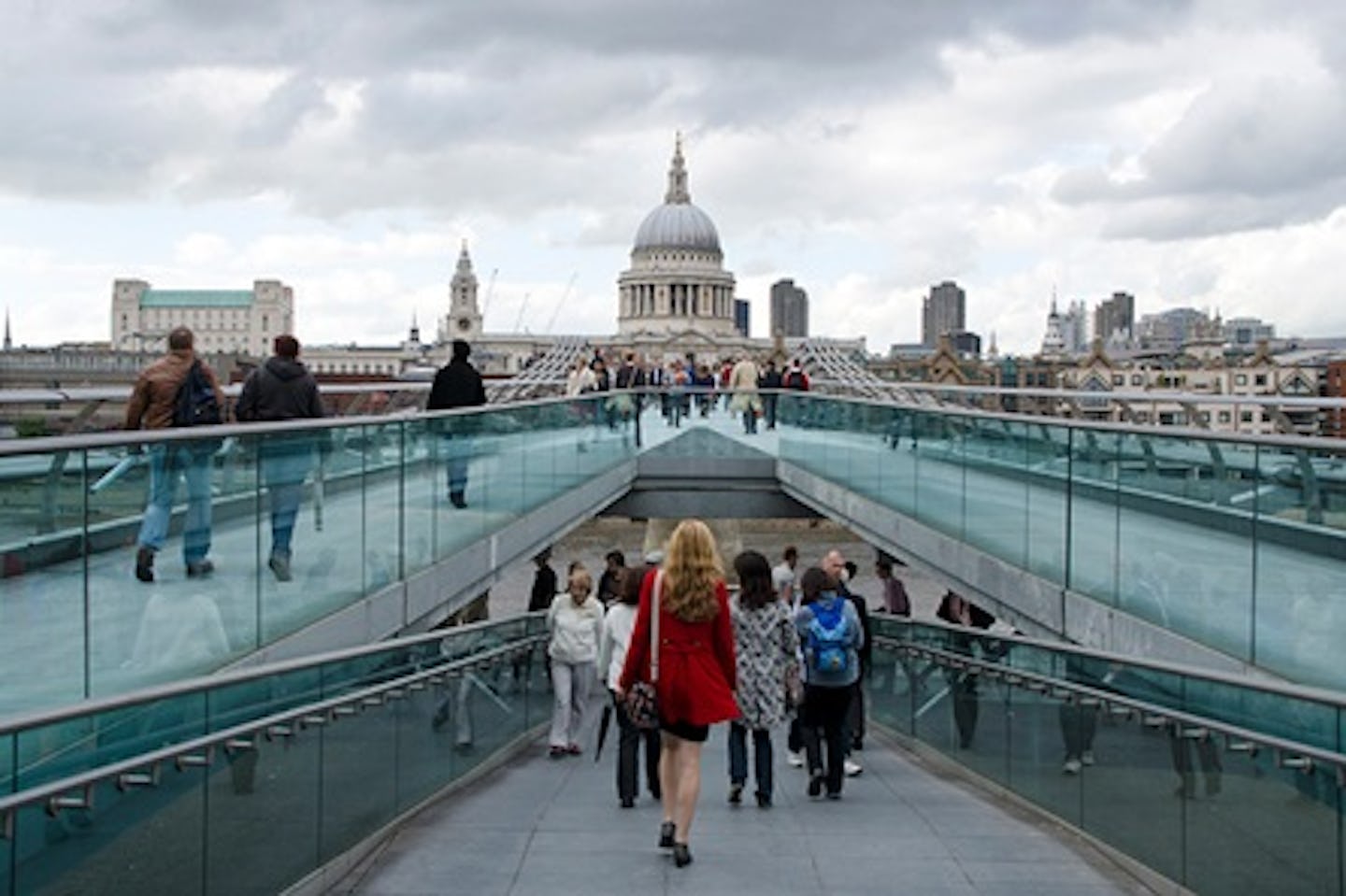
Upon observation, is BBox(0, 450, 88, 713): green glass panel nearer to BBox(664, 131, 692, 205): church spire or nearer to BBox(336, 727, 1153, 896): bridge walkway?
BBox(336, 727, 1153, 896): bridge walkway

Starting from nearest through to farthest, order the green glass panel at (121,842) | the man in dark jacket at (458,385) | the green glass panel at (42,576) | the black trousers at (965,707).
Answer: the green glass panel at (121,842) < the green glass panel at (42,576) < the black trousers at (965,707) < the man in dark jacket at (458,385)

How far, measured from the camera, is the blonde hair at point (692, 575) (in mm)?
8102

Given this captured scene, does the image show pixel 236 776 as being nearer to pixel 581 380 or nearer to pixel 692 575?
pixel 692 575

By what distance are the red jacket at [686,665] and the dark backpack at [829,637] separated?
7.50 ft

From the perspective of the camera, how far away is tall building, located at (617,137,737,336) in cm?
17762

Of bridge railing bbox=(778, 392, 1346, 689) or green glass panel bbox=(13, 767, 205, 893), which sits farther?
bridge railing bbox=(778, 392, 1346, 689)

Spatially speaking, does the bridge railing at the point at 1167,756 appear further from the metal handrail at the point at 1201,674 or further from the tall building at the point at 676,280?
the tall building at the point at 676,280

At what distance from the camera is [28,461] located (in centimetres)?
657

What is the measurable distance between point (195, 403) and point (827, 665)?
392 cm

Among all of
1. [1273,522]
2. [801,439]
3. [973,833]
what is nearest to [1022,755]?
[973,833]

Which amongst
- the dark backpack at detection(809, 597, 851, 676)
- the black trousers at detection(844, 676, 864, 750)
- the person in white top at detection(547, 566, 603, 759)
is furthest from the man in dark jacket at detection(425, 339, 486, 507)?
the dark backpack at detection(809, 597, 851, 676)

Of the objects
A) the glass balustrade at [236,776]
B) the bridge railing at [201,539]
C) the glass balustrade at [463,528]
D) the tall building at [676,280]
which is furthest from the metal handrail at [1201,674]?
the tall building at [676,280]

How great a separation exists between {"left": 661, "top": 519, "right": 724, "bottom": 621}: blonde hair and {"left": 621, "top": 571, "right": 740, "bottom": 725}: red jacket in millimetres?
63

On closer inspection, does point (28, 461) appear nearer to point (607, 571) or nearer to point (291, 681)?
point (291, 681)
